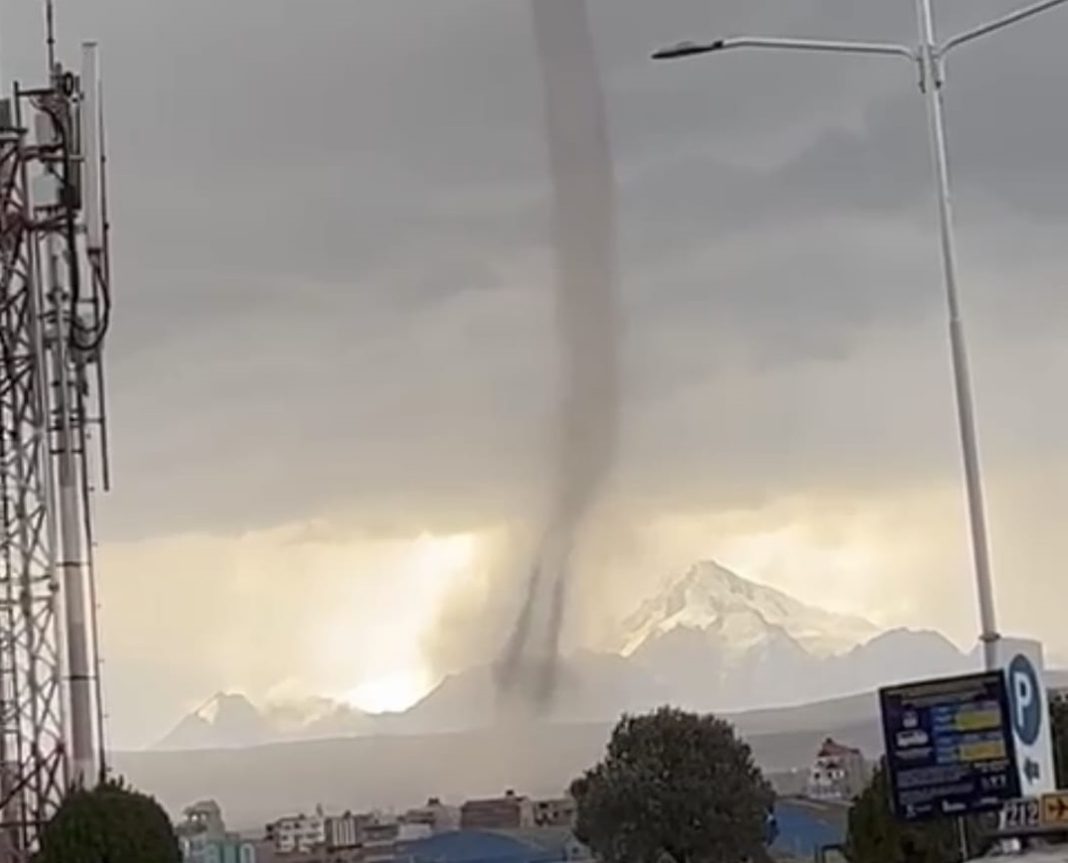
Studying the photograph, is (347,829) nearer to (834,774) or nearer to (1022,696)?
(834,774)

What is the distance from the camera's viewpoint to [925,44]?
27.2 m

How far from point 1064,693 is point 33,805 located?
2648 cm

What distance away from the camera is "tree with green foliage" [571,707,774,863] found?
6938 cm

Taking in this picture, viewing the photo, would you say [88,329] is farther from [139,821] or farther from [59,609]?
[139,821]

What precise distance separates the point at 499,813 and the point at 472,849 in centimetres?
1305

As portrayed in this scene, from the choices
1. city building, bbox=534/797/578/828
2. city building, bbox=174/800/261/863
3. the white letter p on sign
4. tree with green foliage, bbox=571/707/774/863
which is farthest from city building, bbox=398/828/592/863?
the white letter p on sign

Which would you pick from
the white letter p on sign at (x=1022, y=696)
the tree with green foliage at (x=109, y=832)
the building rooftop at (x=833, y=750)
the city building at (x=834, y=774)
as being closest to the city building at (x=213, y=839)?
the city building at (x=834, y=774)

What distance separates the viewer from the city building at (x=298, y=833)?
104m

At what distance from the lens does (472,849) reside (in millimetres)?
101250

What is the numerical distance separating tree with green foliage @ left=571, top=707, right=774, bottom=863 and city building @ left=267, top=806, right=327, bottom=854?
35815mm

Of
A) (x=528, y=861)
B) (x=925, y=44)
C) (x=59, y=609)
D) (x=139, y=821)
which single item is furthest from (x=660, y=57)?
(x=528, y=861)

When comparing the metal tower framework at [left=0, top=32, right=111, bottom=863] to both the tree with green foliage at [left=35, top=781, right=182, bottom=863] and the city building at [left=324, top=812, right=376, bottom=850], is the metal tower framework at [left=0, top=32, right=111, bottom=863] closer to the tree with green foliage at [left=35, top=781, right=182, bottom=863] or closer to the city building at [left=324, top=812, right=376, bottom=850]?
the tree with green foliage at [left=35, top=781, right=182, bottom=863]

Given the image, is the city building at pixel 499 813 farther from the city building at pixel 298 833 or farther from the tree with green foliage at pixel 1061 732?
the tree with green foliage at pixel 1061 732

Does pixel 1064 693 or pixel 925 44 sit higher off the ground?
pixel 925 44
